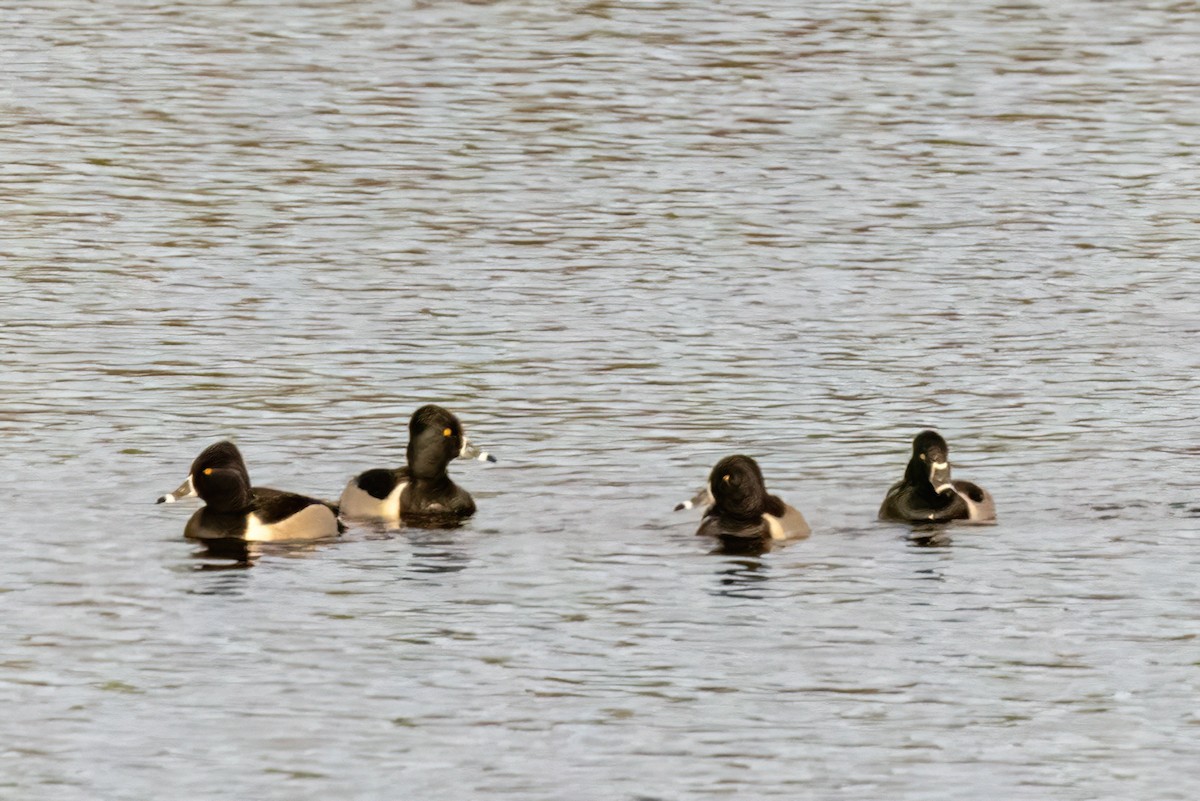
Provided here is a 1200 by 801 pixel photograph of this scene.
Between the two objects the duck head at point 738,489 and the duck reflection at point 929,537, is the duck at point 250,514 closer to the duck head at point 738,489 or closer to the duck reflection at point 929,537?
the duck head at point 738,489

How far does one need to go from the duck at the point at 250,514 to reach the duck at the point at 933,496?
12.0 feet

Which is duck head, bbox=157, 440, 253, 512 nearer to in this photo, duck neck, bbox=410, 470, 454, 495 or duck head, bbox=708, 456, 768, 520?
duck neck, bbox=410, 470, 454, 495

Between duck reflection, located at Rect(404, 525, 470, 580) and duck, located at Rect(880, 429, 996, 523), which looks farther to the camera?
duck, located at Rect(880, 429, 996, 523)

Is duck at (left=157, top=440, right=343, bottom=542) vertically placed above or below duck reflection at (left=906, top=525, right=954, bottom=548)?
above

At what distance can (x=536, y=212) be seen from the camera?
102ft

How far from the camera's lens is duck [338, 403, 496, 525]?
19.7 m

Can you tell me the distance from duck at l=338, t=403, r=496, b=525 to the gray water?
0.29 metres

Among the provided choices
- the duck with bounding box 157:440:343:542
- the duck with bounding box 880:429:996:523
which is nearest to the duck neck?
the duck with bounding box 157:440:343:542

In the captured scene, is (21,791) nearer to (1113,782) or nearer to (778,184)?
(1113,782)

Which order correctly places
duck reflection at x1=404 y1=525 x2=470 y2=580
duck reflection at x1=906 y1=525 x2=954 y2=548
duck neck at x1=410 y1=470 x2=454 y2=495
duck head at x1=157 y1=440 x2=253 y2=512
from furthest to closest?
1. duck neck at x1=410 y1=470 x2=454 y2=495
2. duck head at x1=157 y1=440 x2=253 y2=512
3. duck reflection at x1=906 y1=525 x2=954 y2=548
4. duck reflection at x1=404 y1=525 x2=470 y2=580

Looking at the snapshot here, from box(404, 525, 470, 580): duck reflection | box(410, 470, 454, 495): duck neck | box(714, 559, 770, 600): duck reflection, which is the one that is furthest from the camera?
box(410, 470, 454, 495): duck neck

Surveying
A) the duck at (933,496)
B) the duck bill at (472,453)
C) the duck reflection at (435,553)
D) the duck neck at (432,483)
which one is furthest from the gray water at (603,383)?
the duck neck at (432,483)

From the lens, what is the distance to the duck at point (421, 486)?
19.7 m

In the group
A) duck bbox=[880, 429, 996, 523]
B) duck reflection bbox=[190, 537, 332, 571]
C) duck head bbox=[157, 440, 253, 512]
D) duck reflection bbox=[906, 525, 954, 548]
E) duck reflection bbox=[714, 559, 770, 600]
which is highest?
duck head bbox=[157, 440, 253, 512]
